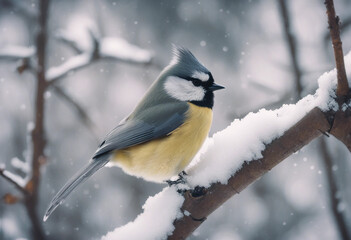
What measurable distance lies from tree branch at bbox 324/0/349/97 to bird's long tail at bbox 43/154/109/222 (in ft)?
5.59

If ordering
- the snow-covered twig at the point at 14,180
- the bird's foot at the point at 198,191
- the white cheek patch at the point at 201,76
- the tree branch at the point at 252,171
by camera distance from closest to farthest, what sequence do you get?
the tree branch at the point at 252,171
the bird's foot at the point at 198,191
the snow-covered twig at the point at 14,180
the white cheek patch at the point at 201,76

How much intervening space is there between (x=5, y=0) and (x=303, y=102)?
393 cm

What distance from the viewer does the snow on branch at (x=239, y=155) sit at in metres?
2.09

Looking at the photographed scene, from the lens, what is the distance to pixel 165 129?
318cm

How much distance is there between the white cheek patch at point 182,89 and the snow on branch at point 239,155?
3.16 ft

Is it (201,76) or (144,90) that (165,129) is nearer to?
(201,76)

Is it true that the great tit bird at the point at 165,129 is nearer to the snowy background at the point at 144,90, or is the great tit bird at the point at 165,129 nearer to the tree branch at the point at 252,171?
the tree branch at the point at 252,171

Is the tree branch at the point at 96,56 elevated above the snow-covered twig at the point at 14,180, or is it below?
above

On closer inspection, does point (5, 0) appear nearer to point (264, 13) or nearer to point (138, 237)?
point (138, 237)

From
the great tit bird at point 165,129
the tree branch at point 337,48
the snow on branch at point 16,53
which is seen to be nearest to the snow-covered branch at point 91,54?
the snow on branch at point 16,53

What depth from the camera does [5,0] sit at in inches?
192

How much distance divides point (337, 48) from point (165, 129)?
1.57 meters

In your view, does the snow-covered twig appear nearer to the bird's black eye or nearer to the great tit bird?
the great tit bird

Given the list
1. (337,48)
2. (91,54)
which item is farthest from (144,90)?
(337,48)
